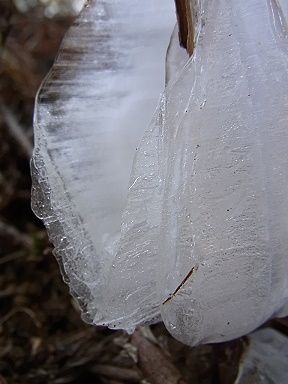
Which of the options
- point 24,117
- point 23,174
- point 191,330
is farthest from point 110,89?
point 24,117

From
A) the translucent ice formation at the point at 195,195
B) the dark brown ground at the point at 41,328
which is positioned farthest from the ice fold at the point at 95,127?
the dark brown ground at the point at 41,328

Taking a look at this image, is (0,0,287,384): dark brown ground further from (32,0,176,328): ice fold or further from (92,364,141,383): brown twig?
(32,0,176,328): ice fold

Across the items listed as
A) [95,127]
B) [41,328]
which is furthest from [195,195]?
[41,328]

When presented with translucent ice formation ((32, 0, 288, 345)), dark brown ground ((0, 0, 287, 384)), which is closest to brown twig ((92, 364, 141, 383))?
dark brown ground ((0, 0, 287, 384))

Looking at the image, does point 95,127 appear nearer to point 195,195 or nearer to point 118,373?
point 195,195

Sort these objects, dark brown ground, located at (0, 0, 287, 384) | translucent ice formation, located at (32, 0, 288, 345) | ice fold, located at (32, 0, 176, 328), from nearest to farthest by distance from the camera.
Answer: translucent ice formation, located at (32, 0, 288, 345) → ice fold, located at (32, 0, 176, 328) → dark brown ground, located at (0, 0, 287, 384)

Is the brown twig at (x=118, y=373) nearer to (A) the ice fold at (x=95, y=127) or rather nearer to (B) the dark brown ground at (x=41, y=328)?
(B) the dark brown ground at (x=41, y=328)
